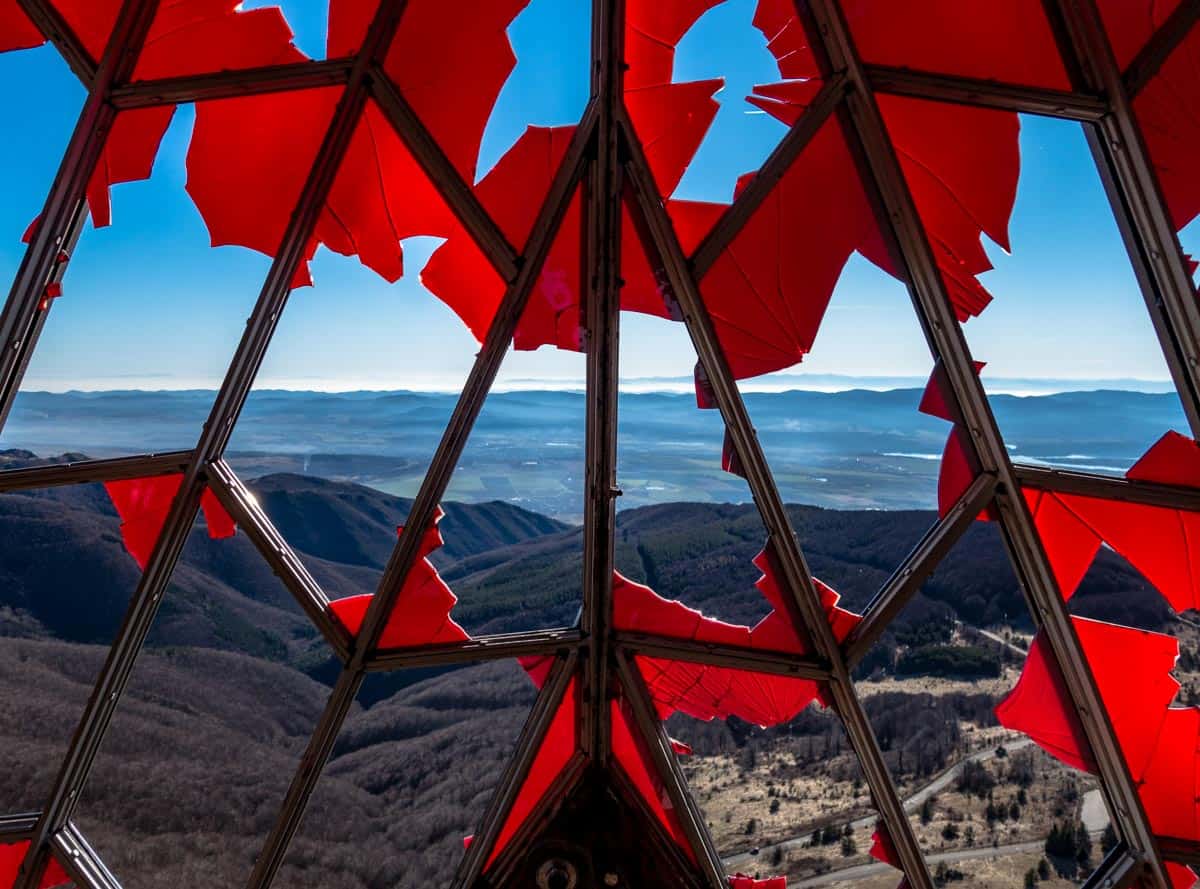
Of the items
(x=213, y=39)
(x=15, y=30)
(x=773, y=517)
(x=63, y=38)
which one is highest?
(x=15, y=30)

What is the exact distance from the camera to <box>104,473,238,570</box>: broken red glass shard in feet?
14.4

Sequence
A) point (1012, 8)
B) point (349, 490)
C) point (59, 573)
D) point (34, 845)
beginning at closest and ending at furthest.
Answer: point (1012, 8)
point (34, 845)
point (349, 490)
point (59, 573)

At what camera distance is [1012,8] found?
12.1ft

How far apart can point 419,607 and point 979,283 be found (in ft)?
13.5

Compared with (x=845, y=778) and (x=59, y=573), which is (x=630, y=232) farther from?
(x=59, y=573)

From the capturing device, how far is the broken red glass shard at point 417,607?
181 inches

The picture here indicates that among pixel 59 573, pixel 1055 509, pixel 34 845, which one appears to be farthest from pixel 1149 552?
pixel 59 573

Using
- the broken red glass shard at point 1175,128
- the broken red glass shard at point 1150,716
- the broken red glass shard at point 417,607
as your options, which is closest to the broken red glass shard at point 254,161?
the broken red glass shard at point 417,607

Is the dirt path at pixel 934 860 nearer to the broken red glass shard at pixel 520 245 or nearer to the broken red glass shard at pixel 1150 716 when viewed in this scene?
the broken red glass shard at pixel 1150 716

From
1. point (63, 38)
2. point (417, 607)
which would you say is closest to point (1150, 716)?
point (417, 607)

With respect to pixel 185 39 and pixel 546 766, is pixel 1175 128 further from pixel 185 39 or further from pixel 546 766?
pixel 546 766

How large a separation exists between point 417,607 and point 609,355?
2128mm

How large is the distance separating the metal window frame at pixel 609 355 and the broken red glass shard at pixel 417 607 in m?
0.07

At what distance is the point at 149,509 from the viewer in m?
4.45
